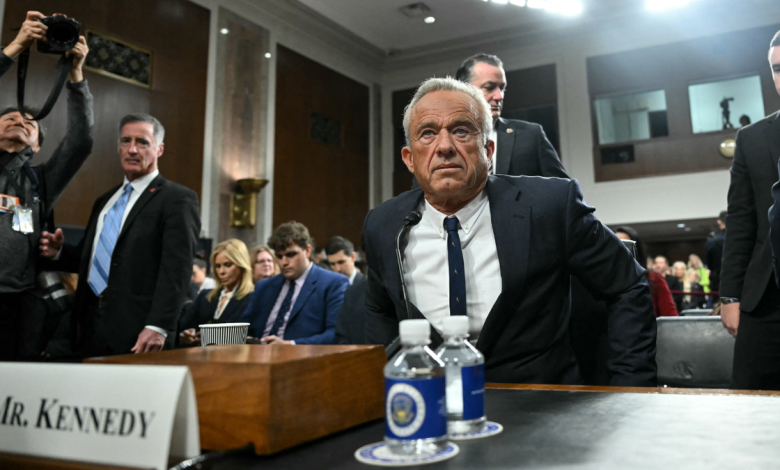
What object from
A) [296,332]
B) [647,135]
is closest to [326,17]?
[647,135]

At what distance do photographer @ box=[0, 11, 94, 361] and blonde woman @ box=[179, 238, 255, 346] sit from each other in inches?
63.9

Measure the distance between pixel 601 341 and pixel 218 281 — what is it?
298 centimetres

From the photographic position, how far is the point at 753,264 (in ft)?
5.78

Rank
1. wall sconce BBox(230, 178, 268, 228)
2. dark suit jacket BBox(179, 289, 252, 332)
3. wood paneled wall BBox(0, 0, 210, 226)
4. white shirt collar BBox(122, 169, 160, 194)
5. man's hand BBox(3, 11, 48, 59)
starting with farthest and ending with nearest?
wall sconce BBox(230, 178, 268, 228) < wood paneled wall BBox(0, 0, 210, 226) < dark suit jacket BBox(179, 289, 252, 332) < white shirt collar BBox(122, 169, 160, 194) < man's hand BBox(3, 11, 48, 59)

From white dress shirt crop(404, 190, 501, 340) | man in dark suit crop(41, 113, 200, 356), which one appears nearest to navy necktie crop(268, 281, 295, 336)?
man in dark suit crop(41, 113, 200, 356)

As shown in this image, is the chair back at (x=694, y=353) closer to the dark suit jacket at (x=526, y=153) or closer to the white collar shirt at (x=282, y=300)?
the dark suit jacket at (x=526, y=153)

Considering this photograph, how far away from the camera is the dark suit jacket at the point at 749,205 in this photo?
5.86 ft

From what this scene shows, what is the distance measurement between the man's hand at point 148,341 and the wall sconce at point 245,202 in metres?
5.80

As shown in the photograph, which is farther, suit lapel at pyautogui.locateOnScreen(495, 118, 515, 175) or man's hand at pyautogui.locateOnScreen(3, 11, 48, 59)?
suit lapel at pyautogui.locateOnScreen(495, 118, 515, 175)

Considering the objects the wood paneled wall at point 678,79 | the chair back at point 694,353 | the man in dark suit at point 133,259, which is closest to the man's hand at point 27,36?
the man in dark suit at point 133,259

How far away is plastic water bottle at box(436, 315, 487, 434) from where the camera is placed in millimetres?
671

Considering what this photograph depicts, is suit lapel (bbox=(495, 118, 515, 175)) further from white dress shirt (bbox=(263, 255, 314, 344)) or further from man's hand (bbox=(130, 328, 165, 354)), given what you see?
white dress shirt (bbox=(263, 255, 314, 344))

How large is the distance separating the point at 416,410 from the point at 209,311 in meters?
3.41

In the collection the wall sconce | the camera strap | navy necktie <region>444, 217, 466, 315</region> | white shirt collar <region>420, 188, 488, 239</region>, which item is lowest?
navy necktie <region>444, 217, 466, 315</region>
